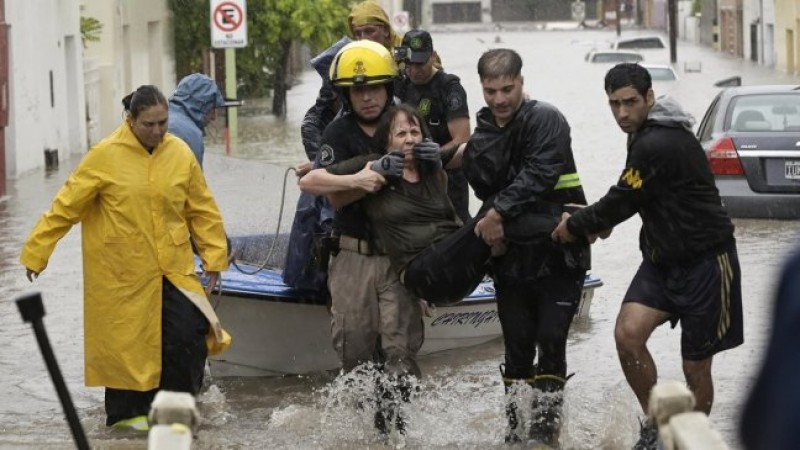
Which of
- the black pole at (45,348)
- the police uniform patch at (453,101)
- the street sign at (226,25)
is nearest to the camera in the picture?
the black pole at (45,348)

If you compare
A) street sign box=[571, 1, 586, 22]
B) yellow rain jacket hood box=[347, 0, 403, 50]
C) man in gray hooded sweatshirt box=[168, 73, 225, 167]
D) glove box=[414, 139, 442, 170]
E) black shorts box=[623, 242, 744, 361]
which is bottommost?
street sign box=[571, 1, 586, 22]

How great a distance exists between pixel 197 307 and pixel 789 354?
19.3 feet

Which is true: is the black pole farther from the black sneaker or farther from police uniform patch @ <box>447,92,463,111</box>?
police uniform patch @ <box>447,92,463,111</box>

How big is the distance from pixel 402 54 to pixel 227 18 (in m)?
20.5

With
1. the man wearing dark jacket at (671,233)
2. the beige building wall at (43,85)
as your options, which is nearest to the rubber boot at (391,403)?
the man wearing dark jacket at (671,233)

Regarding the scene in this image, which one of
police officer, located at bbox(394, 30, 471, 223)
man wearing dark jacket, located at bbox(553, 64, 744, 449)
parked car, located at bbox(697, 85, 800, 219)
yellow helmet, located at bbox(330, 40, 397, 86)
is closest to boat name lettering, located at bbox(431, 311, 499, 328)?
police officer, located at bbox(394, 30, 471, 223)

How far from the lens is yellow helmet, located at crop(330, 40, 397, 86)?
7.87m

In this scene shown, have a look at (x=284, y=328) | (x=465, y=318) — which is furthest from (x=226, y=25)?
(x=284, y=328)

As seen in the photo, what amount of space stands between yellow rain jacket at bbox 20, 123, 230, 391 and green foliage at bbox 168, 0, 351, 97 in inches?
1196

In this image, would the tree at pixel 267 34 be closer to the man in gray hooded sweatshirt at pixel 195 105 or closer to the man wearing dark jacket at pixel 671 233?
the man in gray hooded sweatshirt at pixel 195 105

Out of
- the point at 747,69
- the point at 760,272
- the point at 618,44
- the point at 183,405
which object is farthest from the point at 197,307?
the point at 618,44

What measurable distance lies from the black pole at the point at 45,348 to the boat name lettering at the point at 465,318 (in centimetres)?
598

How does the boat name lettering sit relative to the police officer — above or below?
below

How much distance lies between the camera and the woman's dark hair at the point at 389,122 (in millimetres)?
7824
